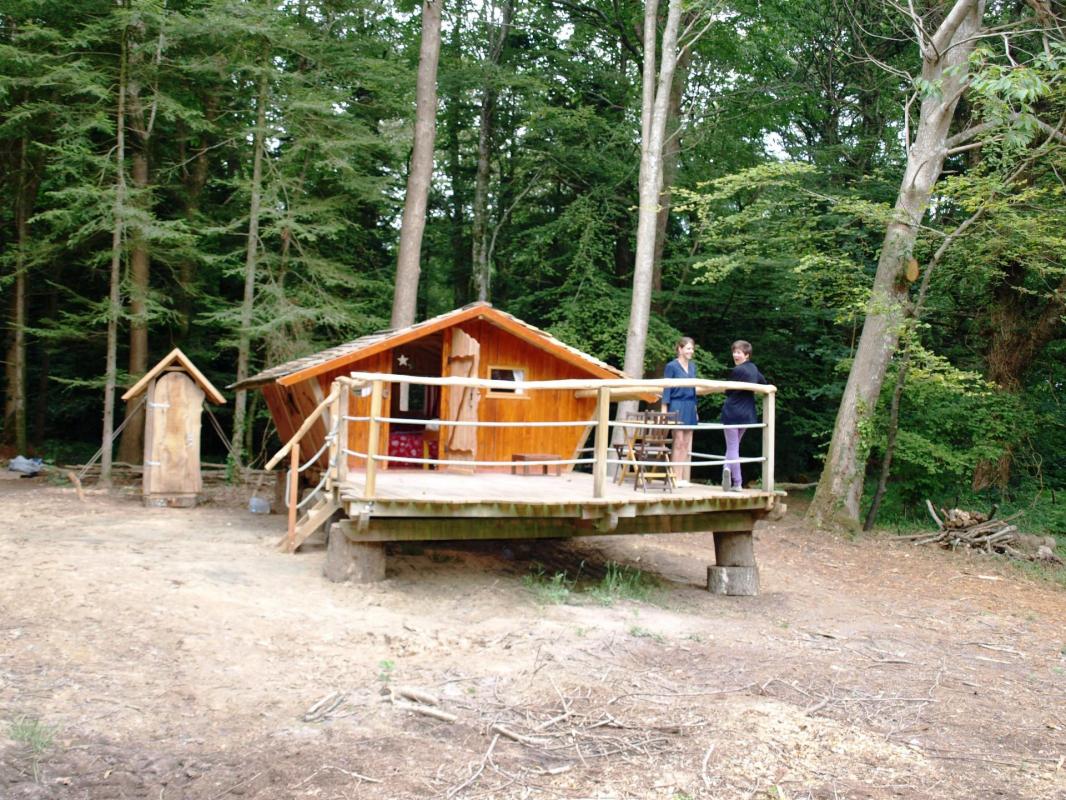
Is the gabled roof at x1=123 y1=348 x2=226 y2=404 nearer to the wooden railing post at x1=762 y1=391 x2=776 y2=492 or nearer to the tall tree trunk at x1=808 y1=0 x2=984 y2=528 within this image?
the wooden railing post at x1=762 y1=391 x2=776 y2=492

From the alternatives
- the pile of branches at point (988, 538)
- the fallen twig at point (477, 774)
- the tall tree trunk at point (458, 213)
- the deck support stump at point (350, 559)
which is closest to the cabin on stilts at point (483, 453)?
the deck support stump at point (350, 559)

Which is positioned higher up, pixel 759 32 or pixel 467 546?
pixel 759 32

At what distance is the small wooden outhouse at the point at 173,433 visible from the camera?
13.8 m

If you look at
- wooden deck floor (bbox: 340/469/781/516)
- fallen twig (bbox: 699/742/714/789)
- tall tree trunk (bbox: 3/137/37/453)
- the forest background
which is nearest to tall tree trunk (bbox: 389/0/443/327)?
the forest background

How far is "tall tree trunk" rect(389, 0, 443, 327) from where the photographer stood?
17.0 meters

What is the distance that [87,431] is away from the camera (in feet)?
80.2

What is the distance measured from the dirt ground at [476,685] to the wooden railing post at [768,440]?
4.68 feet

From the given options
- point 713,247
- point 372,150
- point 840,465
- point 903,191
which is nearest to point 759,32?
point 713,247

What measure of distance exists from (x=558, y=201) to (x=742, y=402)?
1493 cm

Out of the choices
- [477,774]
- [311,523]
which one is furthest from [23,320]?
[477,774]

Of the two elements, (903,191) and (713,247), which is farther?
(713,247)

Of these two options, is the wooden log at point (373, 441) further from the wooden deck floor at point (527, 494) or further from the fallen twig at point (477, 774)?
the fallen twig at point (477, 774)

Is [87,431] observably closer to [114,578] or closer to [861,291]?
[114,578]

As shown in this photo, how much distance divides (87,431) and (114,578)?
60.6 ft
